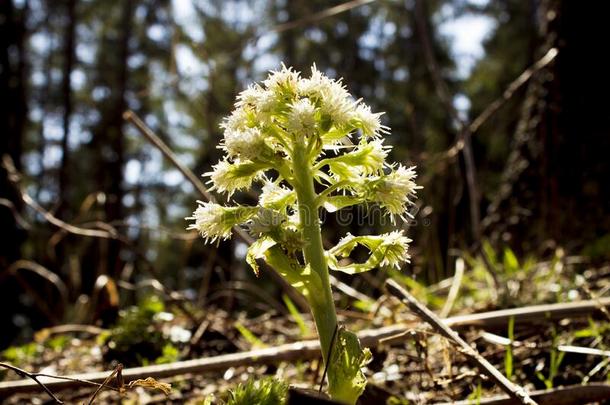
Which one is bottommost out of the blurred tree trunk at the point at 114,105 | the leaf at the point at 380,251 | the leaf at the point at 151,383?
the leaf at the point at 151,383

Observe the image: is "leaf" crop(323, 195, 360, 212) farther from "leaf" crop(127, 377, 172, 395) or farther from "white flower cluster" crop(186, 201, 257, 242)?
"leaf" crop(127, 377, 172, 395)

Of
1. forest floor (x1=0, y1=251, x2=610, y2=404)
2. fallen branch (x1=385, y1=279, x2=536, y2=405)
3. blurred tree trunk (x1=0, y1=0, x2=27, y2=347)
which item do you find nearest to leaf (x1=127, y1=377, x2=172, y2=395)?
forest floor (x1=0, y1=251, x2=610, y2=404)

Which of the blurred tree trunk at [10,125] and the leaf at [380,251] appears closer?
the leaf at [380,251]

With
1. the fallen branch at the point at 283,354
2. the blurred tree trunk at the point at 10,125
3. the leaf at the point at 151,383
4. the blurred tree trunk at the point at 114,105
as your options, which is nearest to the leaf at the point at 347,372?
the leaf at the point at 151,383

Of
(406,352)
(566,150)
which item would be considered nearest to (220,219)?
(406,352)

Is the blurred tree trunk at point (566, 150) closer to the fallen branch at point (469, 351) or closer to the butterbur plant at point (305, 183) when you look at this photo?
the fallen branch at point (469, 351)

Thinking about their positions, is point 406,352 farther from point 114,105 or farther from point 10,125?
point 114,105

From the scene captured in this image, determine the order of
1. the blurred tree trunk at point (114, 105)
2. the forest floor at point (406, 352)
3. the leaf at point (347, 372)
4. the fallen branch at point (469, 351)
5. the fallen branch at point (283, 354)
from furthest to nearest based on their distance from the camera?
the blurred tree trunk at point (114, 105)
the forest floor at point (406, 352)
the fallen branch at point (283, 354)
the fallen branch at point (469, 351)
the leaf at point (347, 372)
